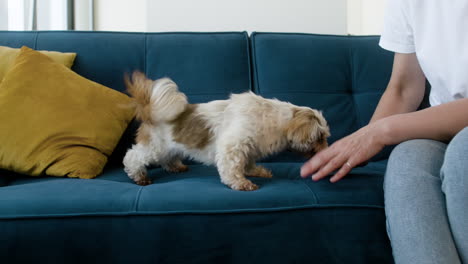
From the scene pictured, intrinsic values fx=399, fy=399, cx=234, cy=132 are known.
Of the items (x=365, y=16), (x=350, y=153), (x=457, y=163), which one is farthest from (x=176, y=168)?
(x=365, y=16)

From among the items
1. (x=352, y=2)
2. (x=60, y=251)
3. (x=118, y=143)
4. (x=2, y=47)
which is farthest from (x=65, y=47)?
(x=352, y=2)

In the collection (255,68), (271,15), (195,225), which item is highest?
(271,15)

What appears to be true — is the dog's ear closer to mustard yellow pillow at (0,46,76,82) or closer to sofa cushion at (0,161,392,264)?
sofa cushion at (0,161,392,264)

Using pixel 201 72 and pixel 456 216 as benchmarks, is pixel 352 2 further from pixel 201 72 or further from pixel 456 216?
pixel 456 216

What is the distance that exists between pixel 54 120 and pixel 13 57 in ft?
1.44

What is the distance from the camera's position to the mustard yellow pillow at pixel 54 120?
60.5 inches

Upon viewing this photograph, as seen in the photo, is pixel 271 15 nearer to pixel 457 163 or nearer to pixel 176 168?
pixel 176 168

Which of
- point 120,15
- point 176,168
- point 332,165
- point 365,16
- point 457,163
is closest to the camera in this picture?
point 457,163

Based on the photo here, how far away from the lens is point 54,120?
5.26 ft

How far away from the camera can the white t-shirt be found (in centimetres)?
122

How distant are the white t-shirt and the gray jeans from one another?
33 cm

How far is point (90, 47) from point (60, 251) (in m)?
1.20

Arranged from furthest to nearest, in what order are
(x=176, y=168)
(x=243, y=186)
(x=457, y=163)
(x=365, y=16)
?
(x=365, y=16), (x=176, y=168), (x=243, y=186), (x=457, y=163)

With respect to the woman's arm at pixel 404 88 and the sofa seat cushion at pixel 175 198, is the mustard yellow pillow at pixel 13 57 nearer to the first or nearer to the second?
the sofa seat cushion at pixel 175 198
